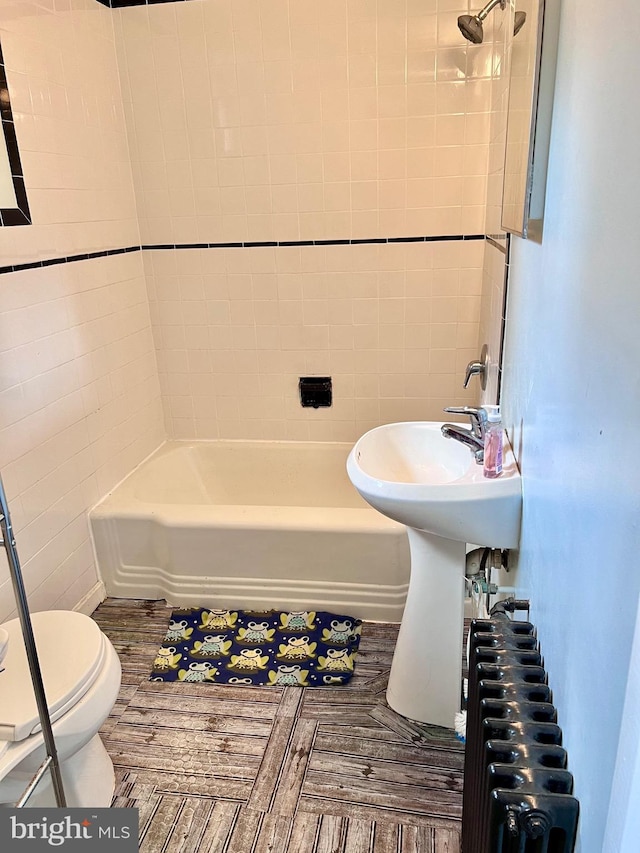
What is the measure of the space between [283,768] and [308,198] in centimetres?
217

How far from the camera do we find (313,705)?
6.55ft

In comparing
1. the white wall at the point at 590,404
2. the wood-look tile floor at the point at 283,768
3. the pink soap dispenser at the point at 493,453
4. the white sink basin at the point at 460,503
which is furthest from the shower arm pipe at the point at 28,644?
the pink soap dispenser at the point at 493,453

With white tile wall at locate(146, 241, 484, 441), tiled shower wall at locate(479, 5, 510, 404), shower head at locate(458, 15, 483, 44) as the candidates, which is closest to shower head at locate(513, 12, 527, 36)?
tiled shower wall at locate(479, 5, 510, 404)

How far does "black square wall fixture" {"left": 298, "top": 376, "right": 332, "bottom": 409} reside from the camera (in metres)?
2.97

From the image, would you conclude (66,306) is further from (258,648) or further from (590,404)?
(590,404)

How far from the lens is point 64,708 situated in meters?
1.46

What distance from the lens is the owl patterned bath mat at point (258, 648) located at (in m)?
2.13

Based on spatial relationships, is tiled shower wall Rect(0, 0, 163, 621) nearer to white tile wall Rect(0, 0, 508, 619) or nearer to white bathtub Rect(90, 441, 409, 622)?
white tile wall Rect(0, 0, 508, 619)

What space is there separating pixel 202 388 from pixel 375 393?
0.85 metres

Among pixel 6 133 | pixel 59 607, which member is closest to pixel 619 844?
pixel 59 607

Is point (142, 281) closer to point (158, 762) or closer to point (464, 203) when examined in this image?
point (464, 203)

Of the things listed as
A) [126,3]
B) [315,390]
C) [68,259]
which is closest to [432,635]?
[315,390]

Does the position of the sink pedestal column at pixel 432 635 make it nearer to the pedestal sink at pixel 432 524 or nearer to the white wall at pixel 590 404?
the pedestal sink at pixel 432 524

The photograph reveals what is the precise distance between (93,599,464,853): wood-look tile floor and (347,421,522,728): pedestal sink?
A: 0.14 metres
